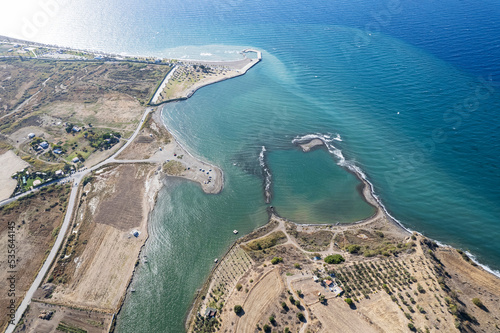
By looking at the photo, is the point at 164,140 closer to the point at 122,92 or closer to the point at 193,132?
the point at 193,132

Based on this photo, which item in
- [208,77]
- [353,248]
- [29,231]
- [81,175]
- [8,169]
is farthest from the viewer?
[208,77]

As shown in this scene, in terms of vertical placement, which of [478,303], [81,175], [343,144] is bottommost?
[81,175]

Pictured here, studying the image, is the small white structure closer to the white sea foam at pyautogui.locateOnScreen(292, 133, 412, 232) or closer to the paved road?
the white sea foam at pyautogui.locateOnScreen(292, 133, 412, 232)

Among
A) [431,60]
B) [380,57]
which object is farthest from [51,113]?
[431,60]

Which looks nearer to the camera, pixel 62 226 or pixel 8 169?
pixel 62 226

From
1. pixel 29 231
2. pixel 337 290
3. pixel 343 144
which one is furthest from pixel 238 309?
pixel 343 144

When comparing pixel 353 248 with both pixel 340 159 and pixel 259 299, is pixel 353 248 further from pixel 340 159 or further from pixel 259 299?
pixel 340 159

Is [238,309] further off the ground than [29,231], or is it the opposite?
[238,309]
